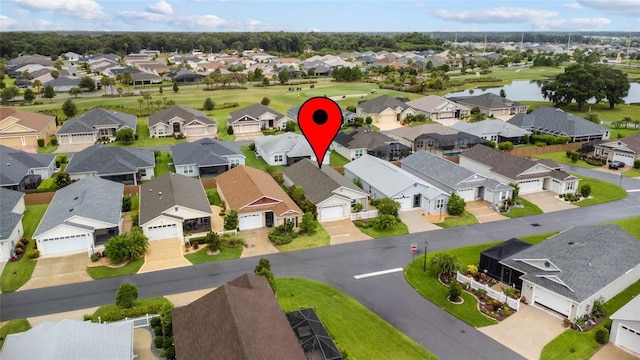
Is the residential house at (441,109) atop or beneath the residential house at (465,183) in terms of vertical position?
atop

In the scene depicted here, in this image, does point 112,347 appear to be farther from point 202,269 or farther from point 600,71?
point 600,71

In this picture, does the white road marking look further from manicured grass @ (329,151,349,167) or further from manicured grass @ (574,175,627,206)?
manicured grass @ (329,151,349,167)

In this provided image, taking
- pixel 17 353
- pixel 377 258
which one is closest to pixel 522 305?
pixel 377 258

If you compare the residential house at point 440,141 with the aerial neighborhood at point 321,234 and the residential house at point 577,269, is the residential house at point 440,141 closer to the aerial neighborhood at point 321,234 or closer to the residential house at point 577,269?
the aerial neighborhood at point 321,234

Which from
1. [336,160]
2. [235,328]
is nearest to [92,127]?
[336,160]

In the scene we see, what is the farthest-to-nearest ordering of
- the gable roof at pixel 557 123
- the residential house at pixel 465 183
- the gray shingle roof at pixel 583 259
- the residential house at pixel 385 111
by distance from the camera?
the residential house at pixel 385 111 → the gable roof at pixel 557 123 → the residential house at pixel 465 183 → the gray shingle roof at pixel 583 259

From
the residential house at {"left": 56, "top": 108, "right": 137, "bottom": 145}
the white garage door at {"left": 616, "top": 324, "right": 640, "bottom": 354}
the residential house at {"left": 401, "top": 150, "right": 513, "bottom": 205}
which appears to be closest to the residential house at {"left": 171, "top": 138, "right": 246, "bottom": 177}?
the residential house at {"left": 56, "top": 108, "right": 137, "bottom": 145}

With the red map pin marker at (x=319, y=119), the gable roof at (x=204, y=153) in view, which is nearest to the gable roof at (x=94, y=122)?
the gable roof at (x=204, y=153)
